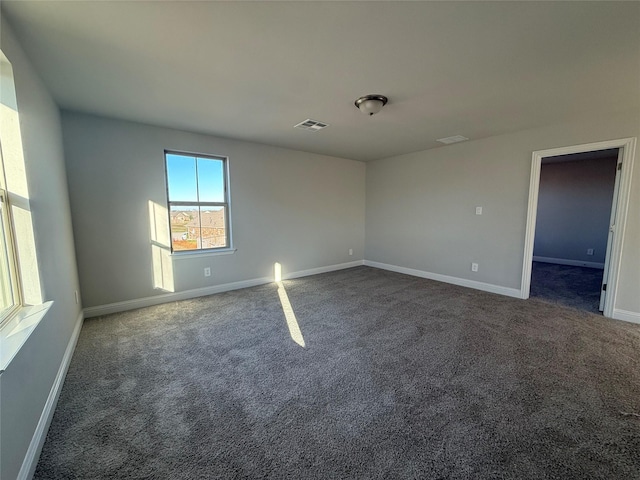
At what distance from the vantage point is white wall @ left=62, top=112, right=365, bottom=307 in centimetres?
312

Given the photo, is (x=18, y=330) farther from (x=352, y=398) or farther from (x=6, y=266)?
(x=352, y=398)

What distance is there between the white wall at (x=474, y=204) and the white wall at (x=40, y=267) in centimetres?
494

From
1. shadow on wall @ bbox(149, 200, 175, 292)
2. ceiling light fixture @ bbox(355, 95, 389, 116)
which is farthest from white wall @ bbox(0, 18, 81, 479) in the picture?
ceiling light fixture @ bbox(355, 95, 389, 116)

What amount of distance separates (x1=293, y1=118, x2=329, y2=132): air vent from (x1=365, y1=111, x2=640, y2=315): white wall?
2.30 m

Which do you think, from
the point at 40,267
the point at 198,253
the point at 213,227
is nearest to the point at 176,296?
the point at 198,253

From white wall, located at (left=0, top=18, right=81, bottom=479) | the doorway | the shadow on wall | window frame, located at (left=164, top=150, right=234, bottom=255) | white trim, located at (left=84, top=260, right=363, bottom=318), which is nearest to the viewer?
white wall, located at (left=0, top=18, right=81, bottom=479)

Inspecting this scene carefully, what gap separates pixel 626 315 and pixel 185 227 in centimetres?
566

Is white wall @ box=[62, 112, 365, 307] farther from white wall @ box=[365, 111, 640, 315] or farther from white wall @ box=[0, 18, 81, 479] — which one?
white wall @ box=[365, 111, 640, 315]

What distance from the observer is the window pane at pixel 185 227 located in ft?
12.3

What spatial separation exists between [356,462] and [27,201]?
250 centimetres

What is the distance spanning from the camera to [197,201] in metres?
3.89

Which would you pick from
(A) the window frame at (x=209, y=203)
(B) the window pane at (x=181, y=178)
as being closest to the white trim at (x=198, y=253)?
(A) the window frame at (x=209, y=203)

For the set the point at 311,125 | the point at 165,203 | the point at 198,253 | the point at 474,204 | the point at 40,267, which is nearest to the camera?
the point at 40,267

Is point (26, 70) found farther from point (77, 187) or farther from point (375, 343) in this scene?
point (375, 343)
